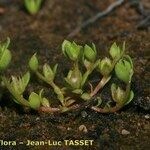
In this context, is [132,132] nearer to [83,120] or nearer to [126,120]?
[126,120]

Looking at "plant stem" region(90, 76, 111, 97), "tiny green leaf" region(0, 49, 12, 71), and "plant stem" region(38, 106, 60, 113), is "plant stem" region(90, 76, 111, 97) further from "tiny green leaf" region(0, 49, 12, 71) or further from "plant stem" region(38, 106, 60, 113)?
"tiny green leaf" region(0, 49, 12, 71)

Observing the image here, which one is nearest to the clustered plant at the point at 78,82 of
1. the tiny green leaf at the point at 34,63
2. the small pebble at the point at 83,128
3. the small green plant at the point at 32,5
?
the tiny green leaf at the point at 34,63

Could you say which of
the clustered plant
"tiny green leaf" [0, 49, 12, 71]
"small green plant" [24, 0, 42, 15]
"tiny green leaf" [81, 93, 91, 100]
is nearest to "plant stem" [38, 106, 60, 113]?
the clustered plant

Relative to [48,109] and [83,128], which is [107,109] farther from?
[48,109]

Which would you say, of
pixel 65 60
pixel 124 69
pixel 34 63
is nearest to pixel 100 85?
pixel 124 69

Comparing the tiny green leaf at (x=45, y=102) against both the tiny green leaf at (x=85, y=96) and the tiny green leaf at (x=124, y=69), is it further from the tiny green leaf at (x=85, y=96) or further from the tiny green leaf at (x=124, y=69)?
the tiny green leaf at (x=124, y=69)
